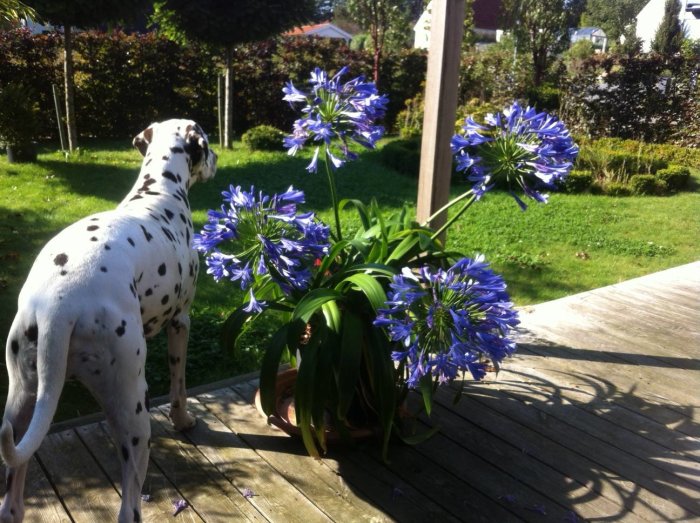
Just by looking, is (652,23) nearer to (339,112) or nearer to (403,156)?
(403,156)

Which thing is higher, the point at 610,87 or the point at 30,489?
the point at 610,87

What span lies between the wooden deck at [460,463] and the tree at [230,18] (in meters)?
8.60

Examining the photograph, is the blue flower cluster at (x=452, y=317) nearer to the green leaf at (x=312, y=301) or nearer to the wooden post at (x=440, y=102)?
the green leaf at (x=312, y=301)

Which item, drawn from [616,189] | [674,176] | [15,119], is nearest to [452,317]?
[15,119]

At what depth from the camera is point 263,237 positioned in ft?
9.05

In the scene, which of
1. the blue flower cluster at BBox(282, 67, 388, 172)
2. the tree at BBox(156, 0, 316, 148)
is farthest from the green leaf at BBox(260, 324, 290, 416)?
the tree at BBox(156, 0, 316, 148)

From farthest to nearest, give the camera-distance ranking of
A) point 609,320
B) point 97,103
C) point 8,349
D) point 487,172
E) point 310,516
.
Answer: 1. point 97,103
2. point 609,320
3. point 487,172
4. point 310,516
5. point 8,349

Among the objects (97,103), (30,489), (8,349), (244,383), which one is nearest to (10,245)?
(244,383)

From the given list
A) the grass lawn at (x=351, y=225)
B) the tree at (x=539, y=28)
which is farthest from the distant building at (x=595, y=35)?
the grass lawn at (x=351, y=225)

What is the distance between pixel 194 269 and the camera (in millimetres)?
3047

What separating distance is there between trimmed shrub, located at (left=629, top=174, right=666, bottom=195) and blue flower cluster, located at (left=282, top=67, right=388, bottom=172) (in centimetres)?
887

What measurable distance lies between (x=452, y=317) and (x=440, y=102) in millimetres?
1790

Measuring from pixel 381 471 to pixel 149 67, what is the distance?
12.0 meters

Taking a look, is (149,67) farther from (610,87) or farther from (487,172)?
(487,172)
